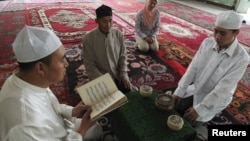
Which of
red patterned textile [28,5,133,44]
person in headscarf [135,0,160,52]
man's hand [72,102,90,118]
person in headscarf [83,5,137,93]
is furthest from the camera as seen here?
red patterned textile [28,5,133,44]

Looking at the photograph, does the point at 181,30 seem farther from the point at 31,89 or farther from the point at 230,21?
the point at 31,89

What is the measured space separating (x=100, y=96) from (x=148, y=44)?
7.11ft

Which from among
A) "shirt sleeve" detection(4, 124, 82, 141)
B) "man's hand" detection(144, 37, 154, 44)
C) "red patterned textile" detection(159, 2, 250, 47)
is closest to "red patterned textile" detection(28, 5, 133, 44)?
"man's hand" detection(144, 37, 154, 44)

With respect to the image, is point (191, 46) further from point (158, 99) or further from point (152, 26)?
point (158, 99)

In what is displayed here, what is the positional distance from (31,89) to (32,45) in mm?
211

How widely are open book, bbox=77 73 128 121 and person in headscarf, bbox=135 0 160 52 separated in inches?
80.5

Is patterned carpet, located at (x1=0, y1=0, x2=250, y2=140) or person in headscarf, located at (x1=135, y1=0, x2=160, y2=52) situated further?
person in headscarf, located at (x1=135, y1=0, x2=160, y2=52)

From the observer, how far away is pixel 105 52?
6.31ft

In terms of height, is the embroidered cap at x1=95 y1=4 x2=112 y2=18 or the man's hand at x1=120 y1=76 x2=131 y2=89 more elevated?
the embroidered cap at x1=95 y1=4 x2=112 y2=18

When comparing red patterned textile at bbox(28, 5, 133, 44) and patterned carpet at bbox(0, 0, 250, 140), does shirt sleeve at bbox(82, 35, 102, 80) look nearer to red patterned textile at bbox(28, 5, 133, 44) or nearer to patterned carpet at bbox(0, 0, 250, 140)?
patterned carpet at bbox(0, 0, 250, 140)

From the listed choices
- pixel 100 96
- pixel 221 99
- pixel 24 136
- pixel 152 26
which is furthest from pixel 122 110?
pixel 152 26

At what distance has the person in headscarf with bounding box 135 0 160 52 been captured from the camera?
3.17 m

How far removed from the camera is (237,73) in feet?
5.04

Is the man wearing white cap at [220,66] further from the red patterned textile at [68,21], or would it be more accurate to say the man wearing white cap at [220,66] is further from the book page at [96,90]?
the red patterned textile at [68,21]
